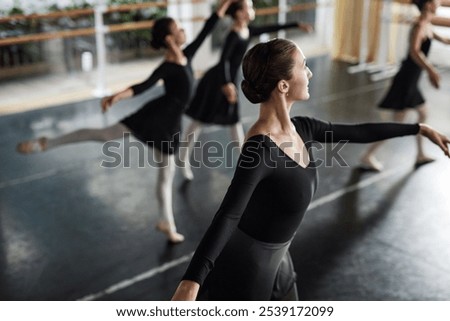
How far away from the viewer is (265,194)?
1744 millimetres

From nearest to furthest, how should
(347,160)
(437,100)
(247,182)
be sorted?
1. (247,182)
2. (347,160)
3. (437,100)

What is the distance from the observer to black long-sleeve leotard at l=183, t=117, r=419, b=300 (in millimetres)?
1562

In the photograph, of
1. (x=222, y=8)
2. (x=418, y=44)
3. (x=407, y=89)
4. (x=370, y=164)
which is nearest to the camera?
(x=222, y=8)

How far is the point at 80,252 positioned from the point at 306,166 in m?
1.91

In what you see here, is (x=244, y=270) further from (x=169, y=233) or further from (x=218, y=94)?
(x=218, y=94)

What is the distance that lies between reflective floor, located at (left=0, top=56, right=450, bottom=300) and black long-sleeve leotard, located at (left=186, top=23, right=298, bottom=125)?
432 mm

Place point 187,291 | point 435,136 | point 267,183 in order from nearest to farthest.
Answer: point 187,291 < point 267,183 < point 435,136

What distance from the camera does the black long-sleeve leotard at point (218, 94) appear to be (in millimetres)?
4172

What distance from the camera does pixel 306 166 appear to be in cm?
180

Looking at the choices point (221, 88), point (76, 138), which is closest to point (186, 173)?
point (221, 88)

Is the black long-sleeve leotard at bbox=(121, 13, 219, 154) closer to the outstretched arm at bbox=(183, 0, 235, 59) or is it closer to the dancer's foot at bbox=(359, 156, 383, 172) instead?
the outstretched arm at bbox=(183, 0, 235, 59)

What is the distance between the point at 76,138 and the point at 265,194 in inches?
78.1

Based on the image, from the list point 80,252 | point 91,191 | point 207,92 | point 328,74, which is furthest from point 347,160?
point 328,74
